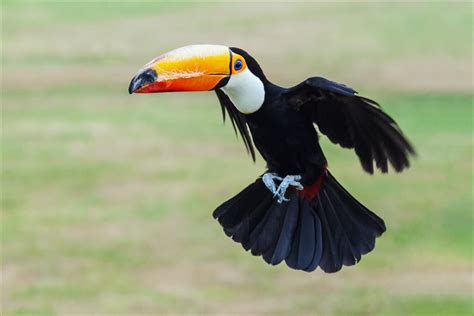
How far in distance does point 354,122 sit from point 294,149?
25 centimetres

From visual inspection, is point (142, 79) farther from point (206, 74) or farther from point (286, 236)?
point (286, 236)

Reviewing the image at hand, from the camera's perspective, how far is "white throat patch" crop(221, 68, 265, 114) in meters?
3.93

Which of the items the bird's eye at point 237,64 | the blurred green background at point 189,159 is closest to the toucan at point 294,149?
the bird's eye at point 237,64

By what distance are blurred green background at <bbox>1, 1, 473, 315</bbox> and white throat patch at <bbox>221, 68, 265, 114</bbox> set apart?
6.01 m

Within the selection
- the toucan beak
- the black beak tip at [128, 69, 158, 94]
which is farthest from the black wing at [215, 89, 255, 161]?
the black beak tip at [128, 69, 158, 94]

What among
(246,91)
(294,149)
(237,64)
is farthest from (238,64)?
(294,149)

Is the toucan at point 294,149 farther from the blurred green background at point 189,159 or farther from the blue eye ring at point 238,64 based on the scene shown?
the blurred green background at point 189,159

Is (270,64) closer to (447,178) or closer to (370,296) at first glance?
(447,178)

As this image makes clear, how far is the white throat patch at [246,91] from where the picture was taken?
3930 millimetres

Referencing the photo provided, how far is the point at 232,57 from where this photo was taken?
390 centimetres

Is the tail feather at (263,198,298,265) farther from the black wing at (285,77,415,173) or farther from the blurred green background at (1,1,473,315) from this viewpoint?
the blurred green background at (1,1,473,315)

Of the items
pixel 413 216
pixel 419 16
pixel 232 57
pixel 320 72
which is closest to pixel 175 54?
pixel 232 57

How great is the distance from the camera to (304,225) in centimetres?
432

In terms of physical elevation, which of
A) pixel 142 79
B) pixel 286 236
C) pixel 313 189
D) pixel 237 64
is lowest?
pixel 286 236
